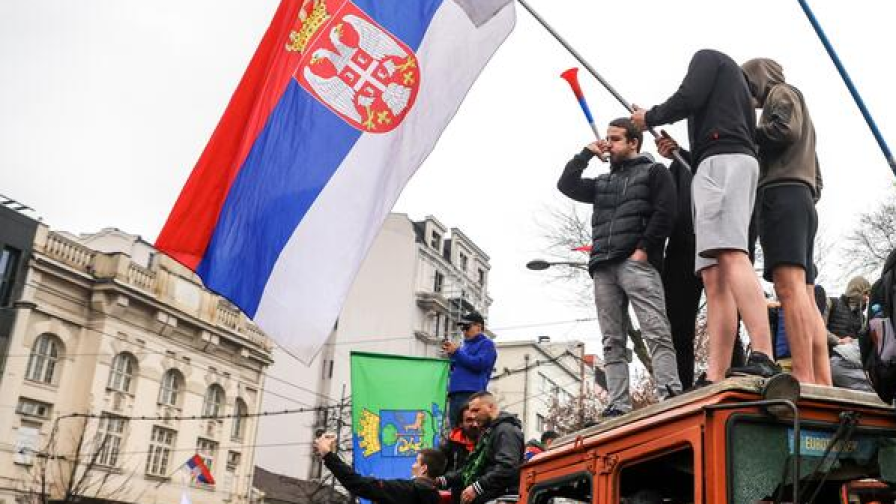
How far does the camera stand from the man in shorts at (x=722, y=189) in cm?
475

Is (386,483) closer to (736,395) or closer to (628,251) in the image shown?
(628,251)

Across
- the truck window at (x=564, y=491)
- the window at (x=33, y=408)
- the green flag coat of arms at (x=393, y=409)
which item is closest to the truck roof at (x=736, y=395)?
the truck window at (x=564, y=491)

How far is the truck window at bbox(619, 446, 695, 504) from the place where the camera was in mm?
3965

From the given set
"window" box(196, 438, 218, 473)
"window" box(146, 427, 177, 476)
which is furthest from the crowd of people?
"window" box(196, 438, 218, 473)

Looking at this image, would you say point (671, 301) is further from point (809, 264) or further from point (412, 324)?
point (412, 324)

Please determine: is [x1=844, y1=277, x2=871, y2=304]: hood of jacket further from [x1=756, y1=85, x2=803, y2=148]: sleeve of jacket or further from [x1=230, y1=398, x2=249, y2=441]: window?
[x1=230, y1=398, x2=249, y2=441]: window

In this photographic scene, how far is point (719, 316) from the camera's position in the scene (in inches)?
198

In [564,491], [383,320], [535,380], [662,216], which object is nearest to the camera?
[564,491]

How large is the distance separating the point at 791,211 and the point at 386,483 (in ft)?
10.9

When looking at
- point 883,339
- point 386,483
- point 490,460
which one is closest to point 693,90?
point 883,339

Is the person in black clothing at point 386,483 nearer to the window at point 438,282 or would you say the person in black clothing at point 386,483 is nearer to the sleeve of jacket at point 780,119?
the sleeve of jacket at point 780,119

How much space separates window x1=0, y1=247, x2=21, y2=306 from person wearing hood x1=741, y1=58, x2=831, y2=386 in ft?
105

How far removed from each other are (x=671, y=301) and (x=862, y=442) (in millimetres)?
2584

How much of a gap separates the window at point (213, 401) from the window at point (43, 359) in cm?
762
